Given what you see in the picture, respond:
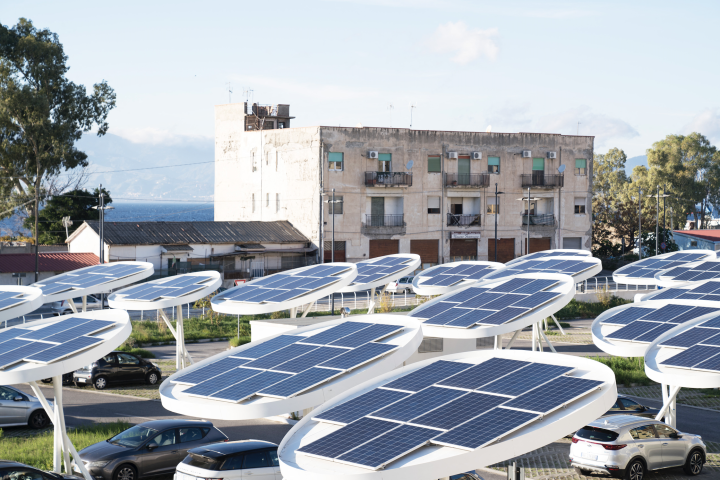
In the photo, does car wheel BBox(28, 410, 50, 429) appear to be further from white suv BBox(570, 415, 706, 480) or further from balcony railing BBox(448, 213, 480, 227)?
balcony railing BBox(448, 213, 480, 227)

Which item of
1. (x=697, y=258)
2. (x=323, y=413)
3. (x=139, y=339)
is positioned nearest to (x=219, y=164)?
(x=139, y=339)

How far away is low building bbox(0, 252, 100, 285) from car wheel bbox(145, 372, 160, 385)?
90.2 ft

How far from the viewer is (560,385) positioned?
11.3m

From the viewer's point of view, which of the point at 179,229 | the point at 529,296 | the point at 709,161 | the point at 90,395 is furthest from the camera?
the point at 709,161

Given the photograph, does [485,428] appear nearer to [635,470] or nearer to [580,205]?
[635,470]

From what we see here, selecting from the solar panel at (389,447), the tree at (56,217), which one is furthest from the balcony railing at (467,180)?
the solar panel at (389,447)

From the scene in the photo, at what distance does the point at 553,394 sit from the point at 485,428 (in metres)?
1.43

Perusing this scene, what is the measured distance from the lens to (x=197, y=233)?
60938 mm

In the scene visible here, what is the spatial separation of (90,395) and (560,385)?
1988 cm

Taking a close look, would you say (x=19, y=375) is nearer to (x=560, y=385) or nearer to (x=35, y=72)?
(x=560, y=385)

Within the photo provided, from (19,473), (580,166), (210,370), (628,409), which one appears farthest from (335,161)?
(19,473)

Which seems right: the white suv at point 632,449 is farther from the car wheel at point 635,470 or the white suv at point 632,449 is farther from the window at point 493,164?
the window at point 493,164

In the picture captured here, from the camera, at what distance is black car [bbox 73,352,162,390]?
27.9 meters

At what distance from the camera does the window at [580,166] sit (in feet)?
244
